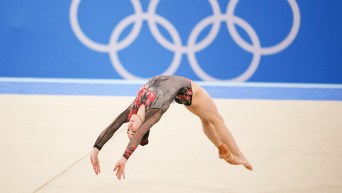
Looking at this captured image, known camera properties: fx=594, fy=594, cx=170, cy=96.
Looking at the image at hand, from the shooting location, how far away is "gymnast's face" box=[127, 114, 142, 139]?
4.36m

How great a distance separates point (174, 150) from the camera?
644 centimetres

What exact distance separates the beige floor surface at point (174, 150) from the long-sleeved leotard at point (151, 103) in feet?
1.91

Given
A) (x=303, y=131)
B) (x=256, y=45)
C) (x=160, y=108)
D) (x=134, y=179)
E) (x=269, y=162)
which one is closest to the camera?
(x=160, y=108)

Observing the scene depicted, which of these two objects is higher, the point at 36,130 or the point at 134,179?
the point at 134,179

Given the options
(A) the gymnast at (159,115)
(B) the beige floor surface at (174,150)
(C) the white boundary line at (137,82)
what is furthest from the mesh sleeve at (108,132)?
(C) the white boundary line at (137,82)

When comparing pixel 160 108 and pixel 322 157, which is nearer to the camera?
pixel 160 108

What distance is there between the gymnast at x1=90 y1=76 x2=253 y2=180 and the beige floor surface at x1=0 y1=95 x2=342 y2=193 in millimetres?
335

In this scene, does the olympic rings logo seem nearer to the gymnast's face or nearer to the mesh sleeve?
the mesh sleeve

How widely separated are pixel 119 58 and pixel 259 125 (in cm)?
490

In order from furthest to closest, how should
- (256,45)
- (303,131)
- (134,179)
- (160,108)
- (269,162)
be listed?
(256,45) < (303,131) < (269,162) < (134,179) < (160,108)

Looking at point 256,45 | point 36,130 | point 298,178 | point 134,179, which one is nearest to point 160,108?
point 134,179

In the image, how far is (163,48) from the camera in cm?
1187

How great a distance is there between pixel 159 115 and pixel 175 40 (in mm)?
7291

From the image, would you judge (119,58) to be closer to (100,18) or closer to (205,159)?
(100,18)
